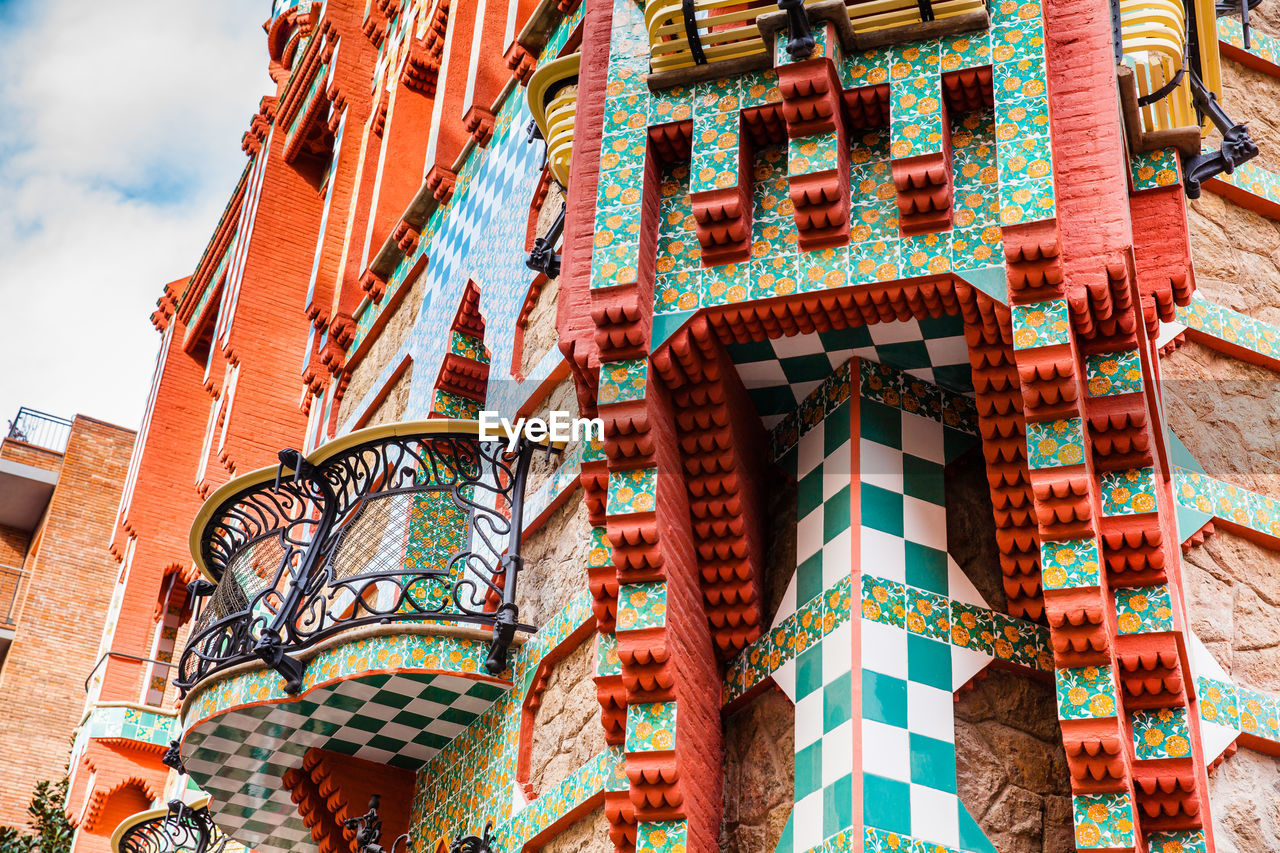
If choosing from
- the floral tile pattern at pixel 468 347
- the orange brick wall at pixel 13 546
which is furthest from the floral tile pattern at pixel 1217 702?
the orange brick wall at pixel 13 546

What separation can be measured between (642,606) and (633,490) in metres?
0.42

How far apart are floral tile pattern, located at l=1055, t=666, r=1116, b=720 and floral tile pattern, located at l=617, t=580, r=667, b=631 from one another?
1402 millimetres

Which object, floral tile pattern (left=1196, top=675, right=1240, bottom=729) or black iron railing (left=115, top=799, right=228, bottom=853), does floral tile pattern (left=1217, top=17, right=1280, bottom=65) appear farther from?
black iron railing (left=115, top=799, right=228, bottom=853)

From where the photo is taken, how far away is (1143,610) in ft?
17.3

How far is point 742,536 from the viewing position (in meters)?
6.10

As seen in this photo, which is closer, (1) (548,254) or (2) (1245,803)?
(2) (1245,803)

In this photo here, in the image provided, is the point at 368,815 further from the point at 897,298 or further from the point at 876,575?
the point at 897,298

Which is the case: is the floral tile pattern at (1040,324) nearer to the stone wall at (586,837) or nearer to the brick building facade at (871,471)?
the brick building facade at (871,471)

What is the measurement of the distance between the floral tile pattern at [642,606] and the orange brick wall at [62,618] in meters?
17.6

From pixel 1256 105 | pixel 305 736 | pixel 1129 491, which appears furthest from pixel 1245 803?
pixel 305 736

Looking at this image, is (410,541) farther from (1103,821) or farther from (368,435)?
(1103,821)

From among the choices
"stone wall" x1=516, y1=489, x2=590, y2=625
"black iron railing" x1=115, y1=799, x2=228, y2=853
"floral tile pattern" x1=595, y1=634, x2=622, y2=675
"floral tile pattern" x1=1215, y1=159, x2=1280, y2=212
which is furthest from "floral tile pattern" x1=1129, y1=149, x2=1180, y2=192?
"black iron railing" x1=115, y1=799, x2=228, y2=853

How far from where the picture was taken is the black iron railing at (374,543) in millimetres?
7668

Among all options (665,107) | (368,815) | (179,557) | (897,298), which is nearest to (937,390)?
(897,298)
